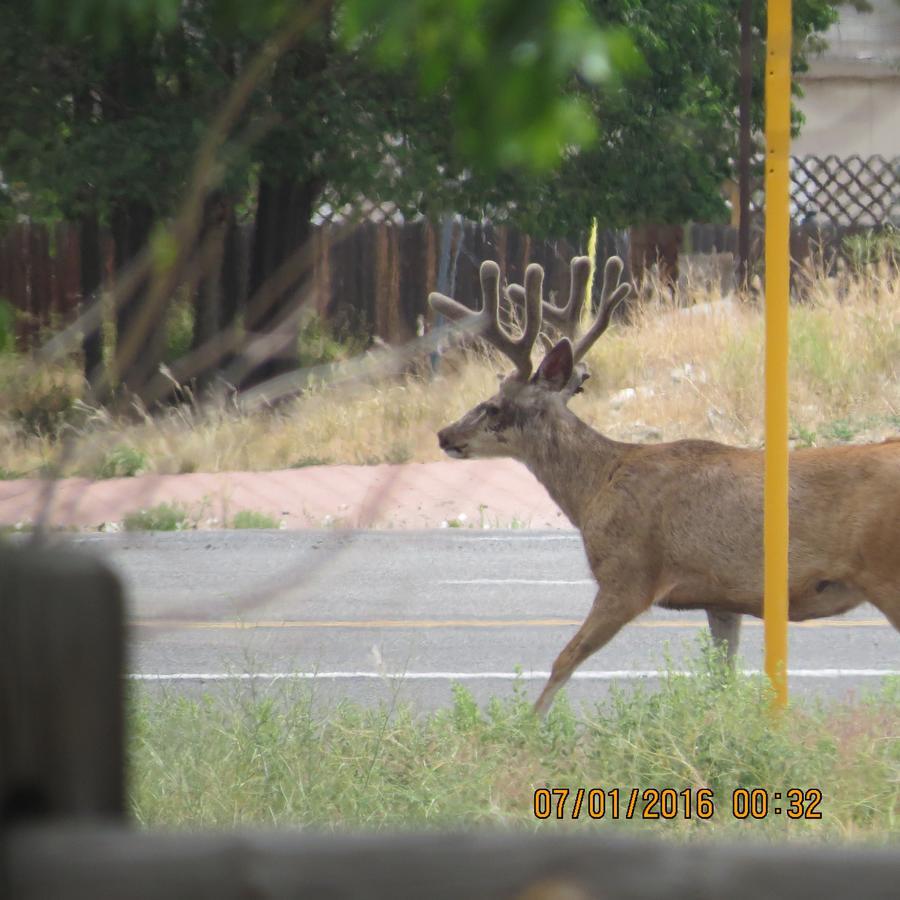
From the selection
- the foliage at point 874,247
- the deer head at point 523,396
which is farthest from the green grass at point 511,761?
the foliage at point 874,247

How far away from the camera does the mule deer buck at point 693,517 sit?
19.7 feet

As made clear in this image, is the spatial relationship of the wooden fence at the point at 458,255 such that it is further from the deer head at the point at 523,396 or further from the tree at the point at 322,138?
the deer head at the point at 523,396

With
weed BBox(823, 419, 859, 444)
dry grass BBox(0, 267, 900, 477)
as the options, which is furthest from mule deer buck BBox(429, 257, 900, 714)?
weed BBox(823, 419, 859, 444)

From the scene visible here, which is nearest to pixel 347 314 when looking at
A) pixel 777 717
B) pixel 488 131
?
pixel 777 717

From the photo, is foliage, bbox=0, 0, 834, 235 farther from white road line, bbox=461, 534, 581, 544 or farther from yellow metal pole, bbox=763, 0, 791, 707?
yellow metal pole, bbox=763, 0, 791, 707

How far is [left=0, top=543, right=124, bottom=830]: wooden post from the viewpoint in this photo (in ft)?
4.74

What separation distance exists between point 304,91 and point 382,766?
1118cm

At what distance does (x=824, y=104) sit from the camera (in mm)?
24719

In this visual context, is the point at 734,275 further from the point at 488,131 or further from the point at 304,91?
the point at 488,131

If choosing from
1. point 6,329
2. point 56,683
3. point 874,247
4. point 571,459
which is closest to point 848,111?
point 874,247

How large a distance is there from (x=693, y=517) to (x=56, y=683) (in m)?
5.09

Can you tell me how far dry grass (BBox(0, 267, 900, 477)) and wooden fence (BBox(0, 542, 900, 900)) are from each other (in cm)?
1198

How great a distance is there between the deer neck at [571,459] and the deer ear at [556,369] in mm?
154

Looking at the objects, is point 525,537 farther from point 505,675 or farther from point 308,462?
point 505,675
